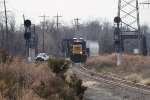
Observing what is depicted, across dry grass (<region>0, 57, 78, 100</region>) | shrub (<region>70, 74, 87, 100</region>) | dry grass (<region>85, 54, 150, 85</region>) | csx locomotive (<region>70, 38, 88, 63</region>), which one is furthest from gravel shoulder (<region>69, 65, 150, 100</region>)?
csx locomotive (<region>70, 38, 88, 63</region>)

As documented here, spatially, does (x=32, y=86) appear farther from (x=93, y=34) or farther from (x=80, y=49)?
(x=93, y=34)

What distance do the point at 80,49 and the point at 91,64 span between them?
8.44 meters

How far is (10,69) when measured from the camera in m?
17.2

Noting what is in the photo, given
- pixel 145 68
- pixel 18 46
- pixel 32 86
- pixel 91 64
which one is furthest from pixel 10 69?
pixel 18 46

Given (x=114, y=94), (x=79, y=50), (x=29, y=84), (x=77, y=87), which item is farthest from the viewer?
(x=79, y=50)

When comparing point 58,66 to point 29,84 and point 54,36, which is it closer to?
point 29,84

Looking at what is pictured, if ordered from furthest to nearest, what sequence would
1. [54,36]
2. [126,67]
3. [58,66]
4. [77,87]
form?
1. [54,36]
2. [126,67]
3. [58,66]
4. [77,87]

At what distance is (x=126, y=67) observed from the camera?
44188 millimetres

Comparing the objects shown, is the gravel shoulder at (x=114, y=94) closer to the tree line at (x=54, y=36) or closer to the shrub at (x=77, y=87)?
the shrub at (x=77, y=87)

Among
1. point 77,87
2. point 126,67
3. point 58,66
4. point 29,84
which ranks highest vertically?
point 58,66

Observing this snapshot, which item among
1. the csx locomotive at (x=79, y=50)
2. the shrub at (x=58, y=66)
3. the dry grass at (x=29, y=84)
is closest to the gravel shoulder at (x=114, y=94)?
the shrub at (x=58, y=66)

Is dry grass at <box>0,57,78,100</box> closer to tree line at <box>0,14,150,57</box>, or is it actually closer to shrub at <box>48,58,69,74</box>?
shrub at <box>48,58,69,74</box>

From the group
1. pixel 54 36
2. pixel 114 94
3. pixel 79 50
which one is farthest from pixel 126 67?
pixel 54 36

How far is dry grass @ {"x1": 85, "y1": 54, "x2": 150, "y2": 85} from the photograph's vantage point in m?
36.4
